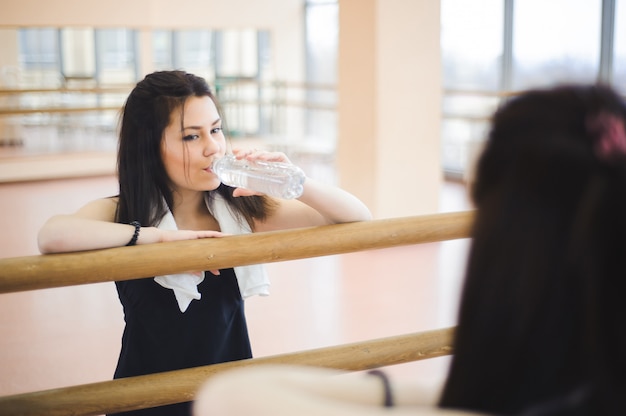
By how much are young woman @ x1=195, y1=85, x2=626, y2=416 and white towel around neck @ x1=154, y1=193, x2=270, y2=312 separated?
93cm

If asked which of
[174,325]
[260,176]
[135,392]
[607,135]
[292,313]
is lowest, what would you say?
[292,313]

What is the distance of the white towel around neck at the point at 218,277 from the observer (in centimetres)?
170

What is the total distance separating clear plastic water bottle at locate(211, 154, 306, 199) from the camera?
1.73 m

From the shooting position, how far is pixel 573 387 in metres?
→ 0.77

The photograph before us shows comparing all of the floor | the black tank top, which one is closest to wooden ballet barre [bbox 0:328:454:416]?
the black tank top

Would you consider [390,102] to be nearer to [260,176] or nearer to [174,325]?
[260,176]

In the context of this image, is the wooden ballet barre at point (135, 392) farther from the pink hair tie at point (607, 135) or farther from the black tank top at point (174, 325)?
the pink hair tie at point (607, 135)

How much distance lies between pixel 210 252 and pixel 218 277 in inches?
9.4

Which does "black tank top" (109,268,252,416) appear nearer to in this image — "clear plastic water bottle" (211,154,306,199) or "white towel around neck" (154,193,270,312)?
"white towel around neck" (154,193,270,312)

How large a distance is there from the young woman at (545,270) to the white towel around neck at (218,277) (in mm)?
928

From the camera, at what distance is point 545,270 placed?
2.42 ft

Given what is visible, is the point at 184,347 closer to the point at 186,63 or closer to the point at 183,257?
the point at 183,257

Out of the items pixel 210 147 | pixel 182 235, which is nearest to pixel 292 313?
pixel 210 147

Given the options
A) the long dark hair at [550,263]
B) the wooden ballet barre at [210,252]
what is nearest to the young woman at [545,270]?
the long dark hair at [550,263]
